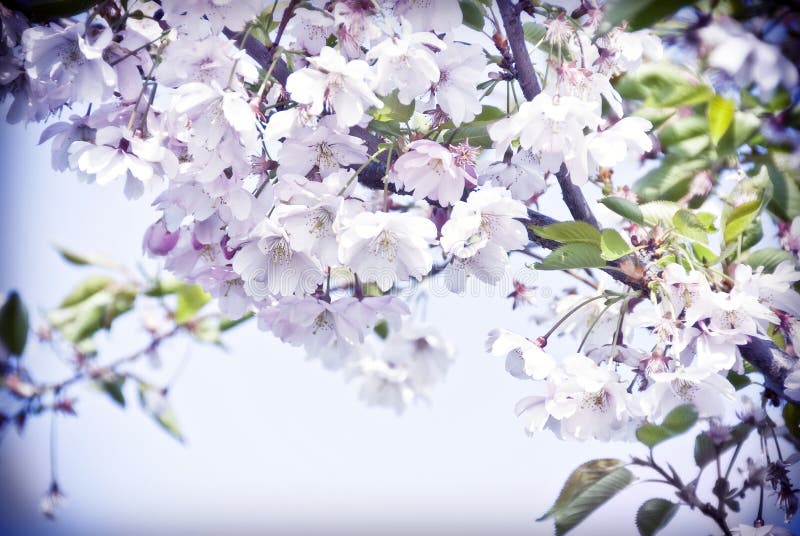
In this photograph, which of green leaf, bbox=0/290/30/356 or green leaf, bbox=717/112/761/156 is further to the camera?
green leaf, bbox=0/290/30/356

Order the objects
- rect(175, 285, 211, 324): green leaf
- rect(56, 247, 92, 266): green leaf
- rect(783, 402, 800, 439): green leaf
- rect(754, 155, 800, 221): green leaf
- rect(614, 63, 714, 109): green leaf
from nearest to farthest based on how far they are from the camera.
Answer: rect(783, 402, 800, 439): green leaf
rect(754, 155, 800, 221): green leaf
rect(614, 63, 714, 109): green leaf
rect(175, 285, 211, 324): green leaf
rect(56, 247, 92, 266): green leaf

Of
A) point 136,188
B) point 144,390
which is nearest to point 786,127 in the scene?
point 136,188

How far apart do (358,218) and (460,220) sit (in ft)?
0.49

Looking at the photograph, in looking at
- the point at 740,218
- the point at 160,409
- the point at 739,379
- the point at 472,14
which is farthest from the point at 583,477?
the point at 160,409

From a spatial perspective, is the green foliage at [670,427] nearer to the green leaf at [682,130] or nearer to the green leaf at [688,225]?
the green leaf at [688,225]

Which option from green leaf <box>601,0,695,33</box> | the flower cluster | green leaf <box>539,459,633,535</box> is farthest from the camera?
green leaf <box>539,459,633,535</box>

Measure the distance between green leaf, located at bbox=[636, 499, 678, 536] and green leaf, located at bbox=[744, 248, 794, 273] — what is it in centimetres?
45

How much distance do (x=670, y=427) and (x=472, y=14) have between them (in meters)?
0.70

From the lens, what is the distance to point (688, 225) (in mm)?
1074

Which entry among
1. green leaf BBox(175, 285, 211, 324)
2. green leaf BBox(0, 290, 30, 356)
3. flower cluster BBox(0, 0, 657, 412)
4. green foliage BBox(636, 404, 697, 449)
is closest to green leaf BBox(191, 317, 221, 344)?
green leaf BBox(175, 285, 211, 324)

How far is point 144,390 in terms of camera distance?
2209mm

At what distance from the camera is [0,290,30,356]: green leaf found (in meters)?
2.10

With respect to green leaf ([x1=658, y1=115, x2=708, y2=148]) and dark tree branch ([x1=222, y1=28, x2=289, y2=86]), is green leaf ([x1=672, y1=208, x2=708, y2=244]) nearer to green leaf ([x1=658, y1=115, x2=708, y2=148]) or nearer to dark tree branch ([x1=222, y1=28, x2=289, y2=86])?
Result: green leaf ([x1=658, y1=115, x2=708, y2=148])

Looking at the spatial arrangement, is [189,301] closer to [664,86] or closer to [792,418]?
[664,86]
